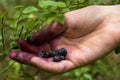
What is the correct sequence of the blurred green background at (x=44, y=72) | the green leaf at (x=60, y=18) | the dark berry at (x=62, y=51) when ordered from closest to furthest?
the green leaf at (x=60, y=18) → the dark berry at (x=62, y=51) → the blurred green background at (x=44, y=72)

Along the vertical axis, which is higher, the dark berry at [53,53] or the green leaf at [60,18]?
the green leaf at [60,18]

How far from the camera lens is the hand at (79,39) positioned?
1.73m

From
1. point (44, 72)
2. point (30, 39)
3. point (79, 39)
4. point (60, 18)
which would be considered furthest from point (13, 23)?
point (44, 72)

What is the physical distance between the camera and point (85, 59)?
178 centimetres

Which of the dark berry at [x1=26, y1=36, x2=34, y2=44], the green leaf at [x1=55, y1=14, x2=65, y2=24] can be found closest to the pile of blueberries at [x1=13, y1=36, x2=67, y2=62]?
the dark berry at [x1=26, y1=36, x2=34, y2=44]

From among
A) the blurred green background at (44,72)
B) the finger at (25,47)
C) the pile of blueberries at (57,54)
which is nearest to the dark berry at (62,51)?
the pile of blueberries at (57,54)

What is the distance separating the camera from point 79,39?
1.93m

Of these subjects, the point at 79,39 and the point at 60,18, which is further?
the point at 79,39

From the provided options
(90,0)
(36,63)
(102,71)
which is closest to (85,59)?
(36,63)

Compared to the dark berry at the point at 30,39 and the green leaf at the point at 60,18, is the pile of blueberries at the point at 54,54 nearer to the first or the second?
the dark berry at the point at 30,39

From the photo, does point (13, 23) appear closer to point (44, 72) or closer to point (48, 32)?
point (48, 32)

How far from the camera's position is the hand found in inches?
68.1

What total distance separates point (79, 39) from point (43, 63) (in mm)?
301

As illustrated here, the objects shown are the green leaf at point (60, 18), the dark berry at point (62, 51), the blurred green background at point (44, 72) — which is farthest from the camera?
the blurred green background at point (44, 72)
